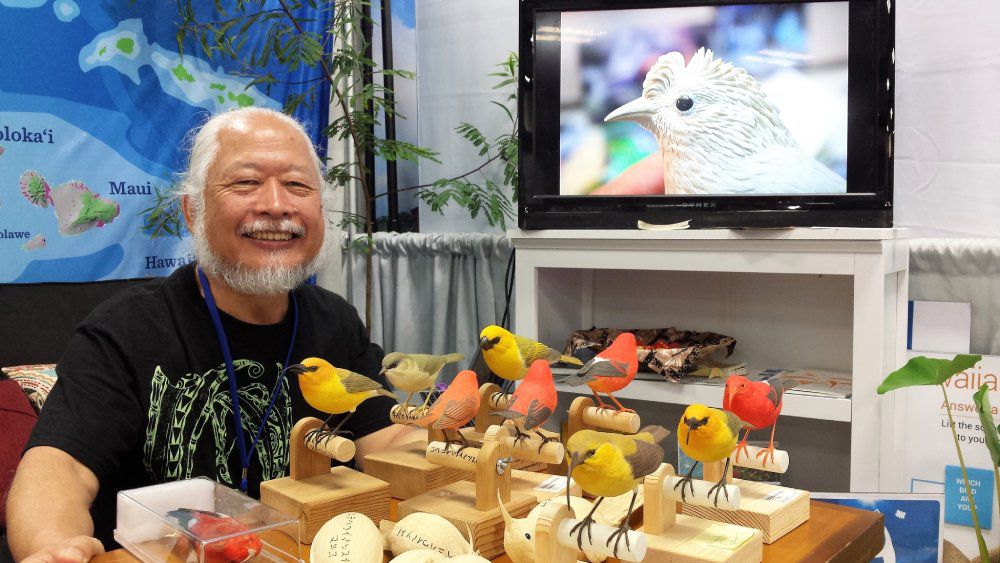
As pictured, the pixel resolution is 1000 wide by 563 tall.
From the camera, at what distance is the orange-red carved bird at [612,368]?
0.98 metres

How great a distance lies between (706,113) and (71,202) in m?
1.95

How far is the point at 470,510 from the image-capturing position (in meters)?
0.92

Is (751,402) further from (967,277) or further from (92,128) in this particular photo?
(92,128)

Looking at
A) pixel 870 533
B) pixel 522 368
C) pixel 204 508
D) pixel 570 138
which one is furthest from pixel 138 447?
pixel 570 138

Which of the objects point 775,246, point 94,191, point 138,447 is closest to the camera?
point 138,447

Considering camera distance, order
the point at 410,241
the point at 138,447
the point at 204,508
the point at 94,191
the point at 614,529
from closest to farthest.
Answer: the point at 614,529 < the point at 204,508 < the point at 138,447 < the point at 94,191 < the point at 410,241

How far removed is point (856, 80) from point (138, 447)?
1823 millimetres

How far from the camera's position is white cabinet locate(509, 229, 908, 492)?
1889 mm

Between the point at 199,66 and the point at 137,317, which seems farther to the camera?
the point at 199,66

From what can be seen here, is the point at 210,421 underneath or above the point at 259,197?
underneath

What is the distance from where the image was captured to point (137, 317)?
1.48 meters

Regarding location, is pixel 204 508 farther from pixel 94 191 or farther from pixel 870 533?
pixel 94 191

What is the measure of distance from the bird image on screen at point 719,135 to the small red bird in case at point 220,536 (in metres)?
1.60

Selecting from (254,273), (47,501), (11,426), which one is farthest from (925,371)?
(11,426)
